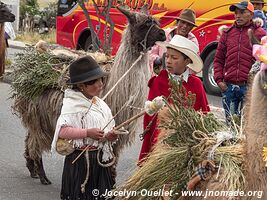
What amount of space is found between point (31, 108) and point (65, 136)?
1.89m

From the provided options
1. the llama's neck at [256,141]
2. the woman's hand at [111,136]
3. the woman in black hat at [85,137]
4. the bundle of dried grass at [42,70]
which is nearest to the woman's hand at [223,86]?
the bundle of dried grass at [42,70]

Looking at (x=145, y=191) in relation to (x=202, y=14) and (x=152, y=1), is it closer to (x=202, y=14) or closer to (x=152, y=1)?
(x=202, y=14)

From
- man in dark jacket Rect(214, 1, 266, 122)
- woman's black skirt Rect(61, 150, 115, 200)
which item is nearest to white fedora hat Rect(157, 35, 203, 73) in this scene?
woman's black skirt Rect(61, 150, 115, 200)

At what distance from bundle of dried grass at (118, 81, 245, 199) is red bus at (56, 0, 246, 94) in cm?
791

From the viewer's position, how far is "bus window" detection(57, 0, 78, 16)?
55.1 feet

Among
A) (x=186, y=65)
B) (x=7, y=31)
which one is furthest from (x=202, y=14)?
(x=186, y=65)

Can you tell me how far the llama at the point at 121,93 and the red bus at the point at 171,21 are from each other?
536 centimetres

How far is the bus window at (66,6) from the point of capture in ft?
55.1

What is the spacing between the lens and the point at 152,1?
45.9ft

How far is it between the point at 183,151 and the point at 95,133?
97cm

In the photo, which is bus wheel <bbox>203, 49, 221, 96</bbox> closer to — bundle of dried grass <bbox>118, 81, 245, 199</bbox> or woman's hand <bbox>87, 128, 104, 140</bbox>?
woman's hand <bbox>87, 128, 104, 140</bbox>

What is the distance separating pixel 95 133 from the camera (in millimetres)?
3887

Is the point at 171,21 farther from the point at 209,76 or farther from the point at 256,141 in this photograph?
the point at 256,141

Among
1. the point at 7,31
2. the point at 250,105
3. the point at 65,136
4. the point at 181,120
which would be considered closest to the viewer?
the point at 250,105
